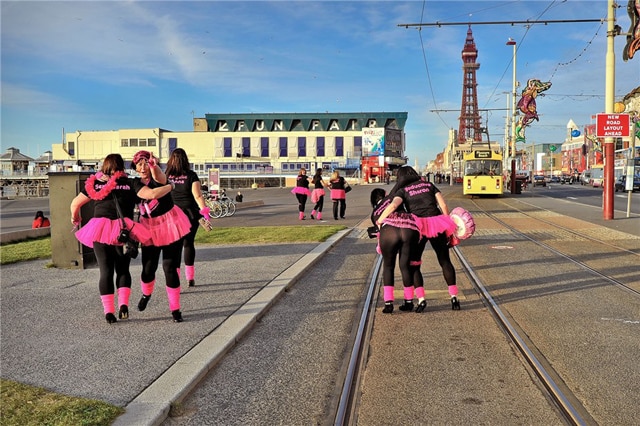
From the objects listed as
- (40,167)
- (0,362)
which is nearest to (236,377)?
(0,362)

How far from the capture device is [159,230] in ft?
19.7

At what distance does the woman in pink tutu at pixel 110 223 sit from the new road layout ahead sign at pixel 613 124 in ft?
52.4

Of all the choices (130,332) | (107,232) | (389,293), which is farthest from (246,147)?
(130,332)

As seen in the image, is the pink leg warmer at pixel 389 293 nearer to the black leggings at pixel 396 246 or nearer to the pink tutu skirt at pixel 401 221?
the black leggings at pixel 396 246

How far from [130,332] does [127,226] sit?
1091 mm

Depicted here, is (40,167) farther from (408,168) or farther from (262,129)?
(408,168)

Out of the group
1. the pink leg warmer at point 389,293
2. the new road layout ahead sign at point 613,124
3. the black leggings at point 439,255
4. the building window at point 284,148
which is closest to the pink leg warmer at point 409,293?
the black leggings at point 439,255

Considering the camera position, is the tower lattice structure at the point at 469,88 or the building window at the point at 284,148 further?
the tower lattice structure at the point at 469,88

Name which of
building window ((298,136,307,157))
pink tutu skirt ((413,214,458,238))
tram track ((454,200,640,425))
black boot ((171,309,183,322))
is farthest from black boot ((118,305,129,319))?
building window ((298,136,307,157))

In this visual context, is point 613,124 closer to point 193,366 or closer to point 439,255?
point 439,255

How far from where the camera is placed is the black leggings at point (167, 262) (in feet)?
19.8

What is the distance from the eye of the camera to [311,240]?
43.1 feet

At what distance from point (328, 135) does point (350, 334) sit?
9524cm

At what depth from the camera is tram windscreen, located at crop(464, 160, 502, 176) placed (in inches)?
1428
